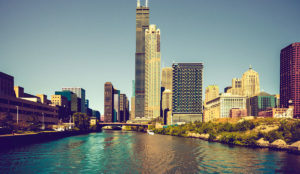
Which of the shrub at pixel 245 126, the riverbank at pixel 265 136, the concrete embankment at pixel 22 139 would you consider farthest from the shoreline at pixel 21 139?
the shrub at pixel 245 126

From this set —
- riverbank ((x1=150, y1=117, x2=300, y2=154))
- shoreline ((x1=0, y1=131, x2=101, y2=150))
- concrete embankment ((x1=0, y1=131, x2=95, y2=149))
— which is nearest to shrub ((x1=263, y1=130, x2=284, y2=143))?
riverbank ((x1=150, y1=117, x2=300, y2=154))

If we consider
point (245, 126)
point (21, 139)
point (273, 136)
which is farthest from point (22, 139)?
point (245, 126)

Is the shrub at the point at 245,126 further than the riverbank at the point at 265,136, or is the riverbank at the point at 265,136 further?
the shrub at the point at 245,126

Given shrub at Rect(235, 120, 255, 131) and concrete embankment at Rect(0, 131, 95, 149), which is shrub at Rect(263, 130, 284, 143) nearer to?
shrub at Rect(235, 120, 255, 131)

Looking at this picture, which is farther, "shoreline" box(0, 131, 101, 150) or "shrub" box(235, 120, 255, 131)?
"shrub" box(235, 120, 255, 131)

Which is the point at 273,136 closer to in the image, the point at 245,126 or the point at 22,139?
the point at 245,126

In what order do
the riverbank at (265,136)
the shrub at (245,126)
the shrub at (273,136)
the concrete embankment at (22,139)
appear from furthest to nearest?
the shrub at (245,126), the shrub at (273,136), the riverbank at (265,136), the concrete embankment at (22,139)

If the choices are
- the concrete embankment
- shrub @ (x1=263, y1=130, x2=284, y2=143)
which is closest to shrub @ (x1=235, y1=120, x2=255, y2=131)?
shrub @ (x1=263, y1=130, x2=284, y2=143)

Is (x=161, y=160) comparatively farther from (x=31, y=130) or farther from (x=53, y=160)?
(x=31, y=130)

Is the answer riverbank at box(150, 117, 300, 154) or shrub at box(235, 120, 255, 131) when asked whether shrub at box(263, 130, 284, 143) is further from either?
shrub at box(235, 120, 255, 131)

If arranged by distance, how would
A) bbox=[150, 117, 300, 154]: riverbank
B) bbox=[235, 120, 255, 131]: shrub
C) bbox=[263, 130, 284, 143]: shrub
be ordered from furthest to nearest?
bbox=[235, 120, 255, 131]: shrub → bbox=[263, 130, 284, 143]: shrub → bbox=[150, 117, 300, 154]: riverbank

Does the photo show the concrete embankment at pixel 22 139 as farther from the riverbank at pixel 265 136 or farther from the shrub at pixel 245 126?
the shrub at pixel 245 126

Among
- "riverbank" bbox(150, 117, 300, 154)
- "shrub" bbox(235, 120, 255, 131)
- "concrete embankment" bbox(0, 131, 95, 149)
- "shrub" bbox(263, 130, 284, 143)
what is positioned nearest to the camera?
"concrete embankment" bbox(0, 131, 95, 149)

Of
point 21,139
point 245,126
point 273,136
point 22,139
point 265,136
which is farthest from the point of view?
point 245,126
